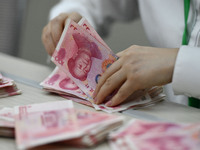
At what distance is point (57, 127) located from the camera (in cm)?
59

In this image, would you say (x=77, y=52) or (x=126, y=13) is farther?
(x=126, y=13)

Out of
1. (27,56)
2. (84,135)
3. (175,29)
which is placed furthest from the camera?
(27,56)

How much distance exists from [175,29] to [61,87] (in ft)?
1.90

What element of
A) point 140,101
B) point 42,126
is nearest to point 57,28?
point 140,101

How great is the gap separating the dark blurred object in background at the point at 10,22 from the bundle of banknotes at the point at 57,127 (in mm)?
2086

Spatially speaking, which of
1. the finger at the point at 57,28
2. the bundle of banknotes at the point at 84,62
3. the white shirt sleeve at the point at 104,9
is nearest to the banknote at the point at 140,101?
the bundle of banknotes at the point at 84,62

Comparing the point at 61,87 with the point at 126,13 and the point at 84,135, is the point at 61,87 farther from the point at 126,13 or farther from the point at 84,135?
the point at 126,13

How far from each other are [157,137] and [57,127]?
0.21 metres

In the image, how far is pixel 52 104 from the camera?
0.77 metres

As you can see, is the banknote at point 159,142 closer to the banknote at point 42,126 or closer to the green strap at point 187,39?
the banknote at point 42,126

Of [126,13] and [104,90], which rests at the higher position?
[126,13]

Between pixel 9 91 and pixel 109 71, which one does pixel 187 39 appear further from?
pixel 9 91

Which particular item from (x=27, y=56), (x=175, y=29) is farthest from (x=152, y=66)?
(x=27, y=56)

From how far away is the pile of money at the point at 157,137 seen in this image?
0.54m
